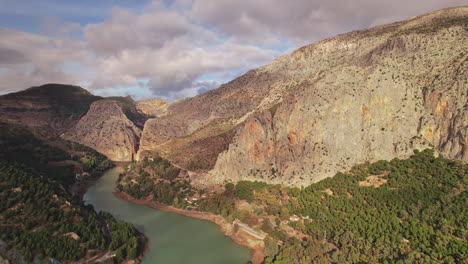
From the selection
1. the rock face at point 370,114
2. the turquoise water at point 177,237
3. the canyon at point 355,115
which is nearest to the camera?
the turquoise water at point 177,237

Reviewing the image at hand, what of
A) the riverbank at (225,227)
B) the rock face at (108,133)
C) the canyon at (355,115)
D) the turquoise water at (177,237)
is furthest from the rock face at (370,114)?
the rock face at (108,133)

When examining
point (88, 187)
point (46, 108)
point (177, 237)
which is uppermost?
point (46, 108)

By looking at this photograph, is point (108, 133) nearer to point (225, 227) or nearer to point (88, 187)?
point (88, 187)

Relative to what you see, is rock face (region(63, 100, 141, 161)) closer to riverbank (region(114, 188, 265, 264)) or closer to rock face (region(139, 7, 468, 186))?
riverbank (region(114, 188, 265, 264))

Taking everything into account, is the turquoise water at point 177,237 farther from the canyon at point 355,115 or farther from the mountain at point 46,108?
the mountain at point 46,108

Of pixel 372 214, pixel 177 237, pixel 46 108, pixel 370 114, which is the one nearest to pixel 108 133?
pixel 46 108
